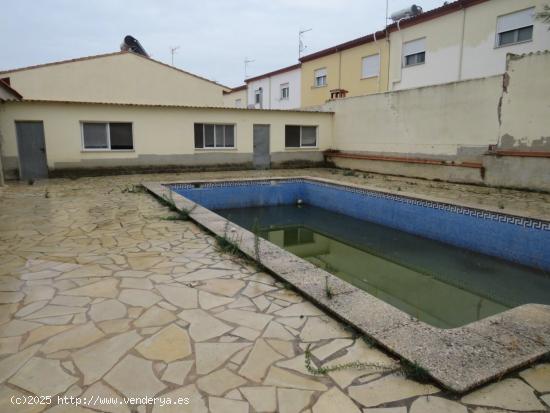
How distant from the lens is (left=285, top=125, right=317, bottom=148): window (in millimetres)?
15922

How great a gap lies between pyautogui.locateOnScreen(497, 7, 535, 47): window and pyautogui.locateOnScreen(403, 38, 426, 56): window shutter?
9.85 ft

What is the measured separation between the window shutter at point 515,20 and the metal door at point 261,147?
9.05 meters

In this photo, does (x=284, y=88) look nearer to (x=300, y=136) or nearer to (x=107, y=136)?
(x=300, y=136)

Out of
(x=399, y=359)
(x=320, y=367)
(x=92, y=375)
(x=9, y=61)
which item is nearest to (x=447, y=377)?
(x=399, y=359)

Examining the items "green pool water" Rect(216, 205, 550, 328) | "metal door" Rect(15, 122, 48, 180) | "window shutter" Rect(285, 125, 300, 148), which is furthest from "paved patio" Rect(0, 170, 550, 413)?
"window shutter" Rect(285, 125, 300, 148)

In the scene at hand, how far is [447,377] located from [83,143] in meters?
12.9

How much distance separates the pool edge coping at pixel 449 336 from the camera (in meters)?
2.18

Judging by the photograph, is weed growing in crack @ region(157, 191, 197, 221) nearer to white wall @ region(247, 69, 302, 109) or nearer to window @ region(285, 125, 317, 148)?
window @ region(285, 125, 317, 148)

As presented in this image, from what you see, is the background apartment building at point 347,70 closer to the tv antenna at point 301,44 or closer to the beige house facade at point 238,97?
the tv antenna at point 301,44

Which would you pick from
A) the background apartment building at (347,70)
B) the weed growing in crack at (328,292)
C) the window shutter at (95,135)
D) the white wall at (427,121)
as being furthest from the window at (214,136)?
the weed growing in crack at (328,292)

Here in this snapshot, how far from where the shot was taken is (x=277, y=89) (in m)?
24.8

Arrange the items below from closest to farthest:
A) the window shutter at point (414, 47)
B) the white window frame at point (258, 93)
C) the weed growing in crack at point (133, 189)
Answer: the weed growing in crack at point (133, 189) → the window shutter at point (414, 47) → the white window frame at point (258, 93)

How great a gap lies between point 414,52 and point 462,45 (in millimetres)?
2175

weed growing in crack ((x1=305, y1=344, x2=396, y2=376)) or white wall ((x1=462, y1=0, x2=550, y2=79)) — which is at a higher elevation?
white wall ((x1=462, y1=0, x2=550, y2=79))
